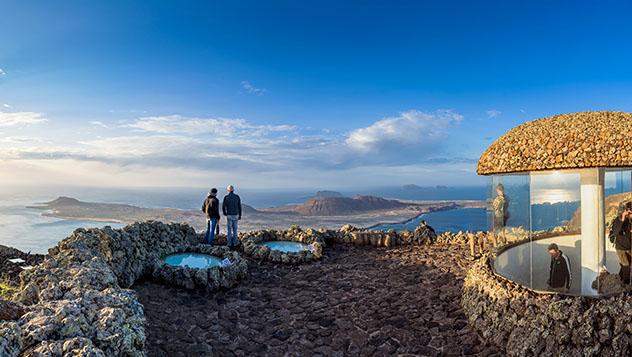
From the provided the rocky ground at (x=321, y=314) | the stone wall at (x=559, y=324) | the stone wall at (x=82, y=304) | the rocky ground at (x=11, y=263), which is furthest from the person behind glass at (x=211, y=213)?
the stone wall at (x=559, y=324)

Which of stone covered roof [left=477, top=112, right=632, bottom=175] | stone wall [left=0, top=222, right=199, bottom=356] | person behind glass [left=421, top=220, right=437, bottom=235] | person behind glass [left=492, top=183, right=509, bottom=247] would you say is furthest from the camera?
person behind glass [left=421, top=220, right=437, bottom=235]

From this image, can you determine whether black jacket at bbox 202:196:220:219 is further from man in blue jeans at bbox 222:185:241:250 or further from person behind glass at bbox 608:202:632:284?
person behind glass at bbox 608:202:632:284

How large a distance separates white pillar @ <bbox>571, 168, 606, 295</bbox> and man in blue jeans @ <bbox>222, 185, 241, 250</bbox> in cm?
1308

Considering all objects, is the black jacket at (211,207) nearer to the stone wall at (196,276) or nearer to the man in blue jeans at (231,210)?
the man in blue jeans at (231,210)

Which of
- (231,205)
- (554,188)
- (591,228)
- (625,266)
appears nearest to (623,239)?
(625,266)

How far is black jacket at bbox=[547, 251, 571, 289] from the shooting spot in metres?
9.56

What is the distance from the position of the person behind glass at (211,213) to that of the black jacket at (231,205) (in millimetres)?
487

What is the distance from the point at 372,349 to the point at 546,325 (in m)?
3.93

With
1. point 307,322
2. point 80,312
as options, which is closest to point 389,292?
point 307,322

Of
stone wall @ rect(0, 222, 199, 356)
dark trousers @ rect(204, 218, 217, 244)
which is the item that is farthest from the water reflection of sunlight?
dark trousers @ rect(204, 218, 217, 244)

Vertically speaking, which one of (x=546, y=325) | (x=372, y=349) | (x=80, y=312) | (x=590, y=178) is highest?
(x=590, y=178)

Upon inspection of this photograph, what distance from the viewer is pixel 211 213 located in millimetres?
18062

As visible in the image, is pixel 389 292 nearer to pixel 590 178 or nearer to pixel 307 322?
pixel 307 322

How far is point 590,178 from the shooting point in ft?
30.6
